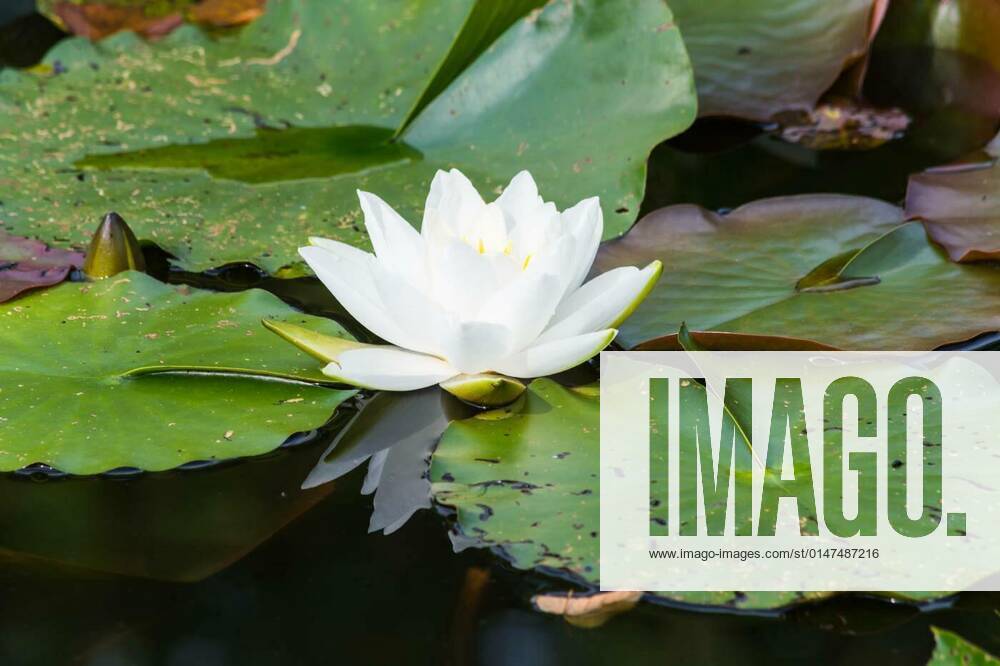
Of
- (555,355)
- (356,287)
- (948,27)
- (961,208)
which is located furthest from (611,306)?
(948,27)

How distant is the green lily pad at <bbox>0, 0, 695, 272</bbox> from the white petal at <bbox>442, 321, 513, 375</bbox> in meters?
0.44

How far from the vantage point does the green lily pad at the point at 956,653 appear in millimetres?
993

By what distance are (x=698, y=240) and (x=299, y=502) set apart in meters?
0.80

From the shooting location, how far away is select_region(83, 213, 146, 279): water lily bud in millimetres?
1653

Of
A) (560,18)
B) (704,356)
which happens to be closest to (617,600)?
(704,356)

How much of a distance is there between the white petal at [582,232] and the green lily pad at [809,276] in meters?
0.16

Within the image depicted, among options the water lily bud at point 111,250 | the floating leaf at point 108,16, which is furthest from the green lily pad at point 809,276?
the floating leaf at point 108,16

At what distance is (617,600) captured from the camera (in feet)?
3.71

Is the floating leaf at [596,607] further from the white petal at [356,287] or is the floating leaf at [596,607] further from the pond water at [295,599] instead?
the white petal at [356,287]

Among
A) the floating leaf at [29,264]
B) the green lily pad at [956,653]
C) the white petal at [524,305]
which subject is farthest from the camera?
the floating leaf at [29,264]

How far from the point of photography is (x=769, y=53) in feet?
7.70

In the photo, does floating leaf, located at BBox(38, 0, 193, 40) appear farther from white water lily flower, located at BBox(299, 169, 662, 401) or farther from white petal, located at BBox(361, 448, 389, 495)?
white petal, located at BBox(361, 448, 389, 495)

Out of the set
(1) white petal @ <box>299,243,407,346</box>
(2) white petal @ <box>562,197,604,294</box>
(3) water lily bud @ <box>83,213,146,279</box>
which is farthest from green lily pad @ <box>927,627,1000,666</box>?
(3) water lily bud @ <box>83,213,146,279</box>

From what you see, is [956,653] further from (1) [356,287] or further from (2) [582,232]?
(1) [356,287]
